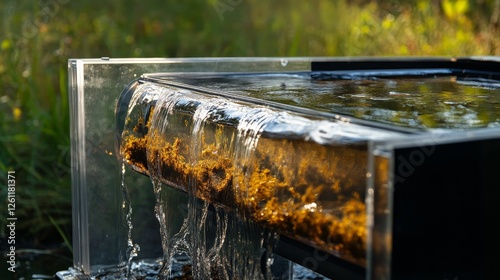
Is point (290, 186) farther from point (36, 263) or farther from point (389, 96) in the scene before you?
point (36, 263)

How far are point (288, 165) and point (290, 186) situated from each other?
0.07 metres

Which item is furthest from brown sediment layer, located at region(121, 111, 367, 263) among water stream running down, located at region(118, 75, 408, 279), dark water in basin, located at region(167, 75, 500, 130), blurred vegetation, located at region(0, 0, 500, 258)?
blurred vegetation, located at region(0, 0, 500, 258)

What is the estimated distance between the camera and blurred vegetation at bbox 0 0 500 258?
5000mm

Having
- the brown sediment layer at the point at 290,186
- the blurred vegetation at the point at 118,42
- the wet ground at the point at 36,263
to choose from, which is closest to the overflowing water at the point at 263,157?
the brown sediment layer at the point at 290,186

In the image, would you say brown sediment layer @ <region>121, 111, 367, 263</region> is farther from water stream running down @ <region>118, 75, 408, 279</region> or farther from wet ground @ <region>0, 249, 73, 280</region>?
wet ground @ <region>0, 249, 73, 280</region>

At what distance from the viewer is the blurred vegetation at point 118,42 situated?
5000 millimetres

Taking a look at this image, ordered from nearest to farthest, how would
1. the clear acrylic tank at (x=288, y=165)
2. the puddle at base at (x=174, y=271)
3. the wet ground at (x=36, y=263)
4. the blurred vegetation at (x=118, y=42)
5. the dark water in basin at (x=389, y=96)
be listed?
the clear acrylic tank at (x=288, y=165)
the dark water in basin at (x=389, y=96)
the puddle at base at (x=174, y=271)
the wet ground at (x=36, y=263)
the blurred vegetation at (x=118, y=42)

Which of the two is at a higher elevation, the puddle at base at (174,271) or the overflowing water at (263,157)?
the overflowing water at (263,157)

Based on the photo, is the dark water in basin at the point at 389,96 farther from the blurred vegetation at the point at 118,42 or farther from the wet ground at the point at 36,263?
the blurred vegetation at the point at 118,42

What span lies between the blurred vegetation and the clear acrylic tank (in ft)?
2.12

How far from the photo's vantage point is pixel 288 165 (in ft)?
8.51

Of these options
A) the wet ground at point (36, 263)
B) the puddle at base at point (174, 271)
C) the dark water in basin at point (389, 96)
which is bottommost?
the wet ground at point (36, 263)

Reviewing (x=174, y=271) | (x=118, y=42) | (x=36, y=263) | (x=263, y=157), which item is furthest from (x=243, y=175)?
(x=118, y=42)

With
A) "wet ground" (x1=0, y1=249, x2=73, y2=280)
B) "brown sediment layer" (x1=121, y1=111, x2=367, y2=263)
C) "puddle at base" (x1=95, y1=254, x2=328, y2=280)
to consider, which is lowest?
"wet ground" (x1=0, y1=249, x2=73, y2=280)
